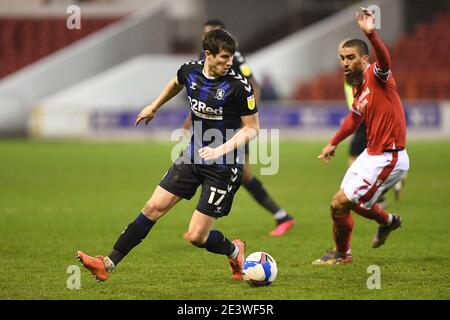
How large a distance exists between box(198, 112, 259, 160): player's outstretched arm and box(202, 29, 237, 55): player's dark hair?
57 cm

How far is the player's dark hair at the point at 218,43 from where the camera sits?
6.57 metres

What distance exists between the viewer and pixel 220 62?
6.66m

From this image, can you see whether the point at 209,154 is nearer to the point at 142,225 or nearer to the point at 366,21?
the point at 142,225

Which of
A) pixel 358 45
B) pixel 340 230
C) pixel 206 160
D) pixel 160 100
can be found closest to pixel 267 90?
pixel 340 230

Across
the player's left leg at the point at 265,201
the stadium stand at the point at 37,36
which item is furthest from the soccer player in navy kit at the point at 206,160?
the stadium stand at the point at 37,36

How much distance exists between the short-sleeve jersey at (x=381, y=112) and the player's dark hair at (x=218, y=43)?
1.38 metres

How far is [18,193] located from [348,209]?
23.8 ft

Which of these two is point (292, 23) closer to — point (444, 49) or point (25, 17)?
point (444, 49)

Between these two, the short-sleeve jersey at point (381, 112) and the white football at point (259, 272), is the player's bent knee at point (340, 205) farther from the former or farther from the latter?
the white football at point (259, 272)

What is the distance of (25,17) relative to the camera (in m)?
32.6

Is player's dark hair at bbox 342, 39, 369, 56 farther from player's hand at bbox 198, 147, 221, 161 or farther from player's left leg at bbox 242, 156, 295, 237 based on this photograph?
player's left leg at bbox 242, 156, 295, 237

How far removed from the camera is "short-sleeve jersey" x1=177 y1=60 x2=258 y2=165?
680 centimetres

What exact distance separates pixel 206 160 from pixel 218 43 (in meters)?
0.92

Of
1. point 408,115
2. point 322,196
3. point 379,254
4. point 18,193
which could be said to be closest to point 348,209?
point 379,254
